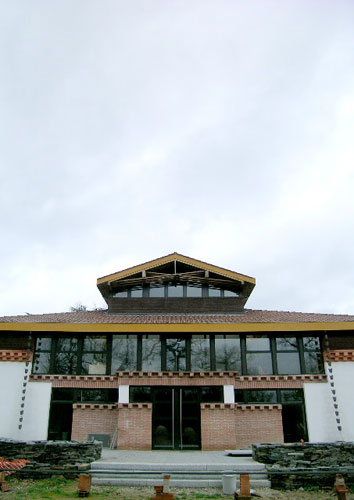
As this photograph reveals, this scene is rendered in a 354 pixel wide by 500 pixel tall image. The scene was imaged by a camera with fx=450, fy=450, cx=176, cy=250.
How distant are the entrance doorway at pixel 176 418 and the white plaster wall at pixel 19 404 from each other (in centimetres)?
419

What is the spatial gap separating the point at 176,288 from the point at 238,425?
258 inches

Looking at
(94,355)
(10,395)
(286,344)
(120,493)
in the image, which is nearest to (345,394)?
(286,344)

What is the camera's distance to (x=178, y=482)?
36.8 ft

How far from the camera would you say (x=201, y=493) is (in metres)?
10.6

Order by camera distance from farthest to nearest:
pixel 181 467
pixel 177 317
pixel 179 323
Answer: pixel 177 317 < pixel 179 323 < pixel 181 467

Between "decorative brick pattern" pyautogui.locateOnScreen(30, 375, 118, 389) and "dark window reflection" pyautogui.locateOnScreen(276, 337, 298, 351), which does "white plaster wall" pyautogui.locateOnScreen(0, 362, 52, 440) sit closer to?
"decorative brick pattern" pyautogui.locateOnScreen(30, 375, 118, 389)

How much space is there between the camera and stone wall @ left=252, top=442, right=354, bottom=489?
448 inches

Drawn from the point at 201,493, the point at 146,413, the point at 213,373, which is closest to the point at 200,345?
the point at 213,373

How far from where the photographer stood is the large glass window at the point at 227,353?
17.6 meters

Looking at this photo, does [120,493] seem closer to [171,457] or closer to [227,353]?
[171,457]

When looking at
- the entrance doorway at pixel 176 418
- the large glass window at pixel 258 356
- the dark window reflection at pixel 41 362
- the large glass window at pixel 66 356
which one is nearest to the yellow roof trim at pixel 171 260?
the large glass window at pixel 258 356

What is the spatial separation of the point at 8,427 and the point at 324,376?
39.5 ft

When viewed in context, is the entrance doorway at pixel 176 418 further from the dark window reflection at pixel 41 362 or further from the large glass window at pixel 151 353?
the dark window reflection at pixel 41 362

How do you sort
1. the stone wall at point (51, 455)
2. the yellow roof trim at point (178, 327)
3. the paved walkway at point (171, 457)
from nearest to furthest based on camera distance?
1. the stone wall at point (51, 455)
2. the paved walkway at point (171, 457)
3. the yellow roof trim at point (178, 327)
